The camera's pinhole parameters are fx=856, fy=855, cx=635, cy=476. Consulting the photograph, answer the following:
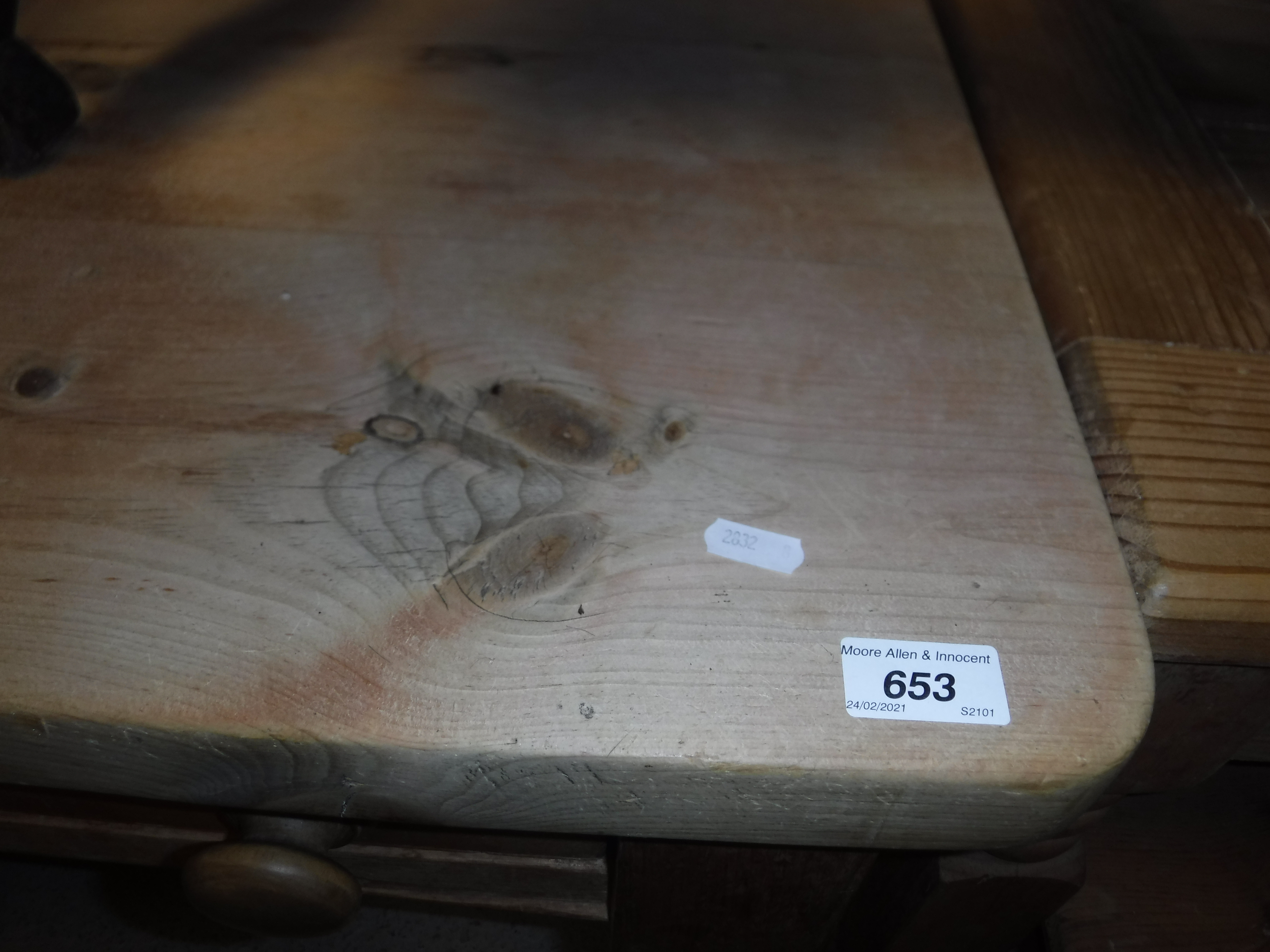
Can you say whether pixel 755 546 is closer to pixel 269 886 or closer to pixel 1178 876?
pixel 269 886

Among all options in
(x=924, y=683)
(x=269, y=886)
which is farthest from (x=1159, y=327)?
(x=269, y=886)

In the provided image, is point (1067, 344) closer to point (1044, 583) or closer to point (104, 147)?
point (1044, 583)

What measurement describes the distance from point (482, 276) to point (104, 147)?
0.27 m

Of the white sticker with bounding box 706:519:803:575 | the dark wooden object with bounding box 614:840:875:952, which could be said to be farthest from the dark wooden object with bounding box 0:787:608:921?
the white sticker with bounding box 706:519:803:575

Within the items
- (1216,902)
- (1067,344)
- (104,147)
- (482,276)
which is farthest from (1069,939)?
(104,147)

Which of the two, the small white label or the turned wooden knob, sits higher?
the small white label

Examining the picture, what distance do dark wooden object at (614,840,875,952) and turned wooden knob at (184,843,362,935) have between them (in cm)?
15

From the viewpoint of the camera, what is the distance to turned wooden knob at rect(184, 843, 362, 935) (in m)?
0.40

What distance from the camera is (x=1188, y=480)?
40 centimetres

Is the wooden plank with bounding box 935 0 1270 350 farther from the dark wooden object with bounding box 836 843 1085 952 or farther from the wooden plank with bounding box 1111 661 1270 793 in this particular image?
the dark wooden object with bounding box 836 843 1085 952

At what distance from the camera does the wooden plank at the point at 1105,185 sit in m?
0.49

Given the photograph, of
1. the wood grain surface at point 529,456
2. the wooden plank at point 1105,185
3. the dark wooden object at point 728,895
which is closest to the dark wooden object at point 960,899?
the dark wooden object at point 728,895

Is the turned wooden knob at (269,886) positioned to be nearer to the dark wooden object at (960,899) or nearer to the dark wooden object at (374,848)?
the dark wooden object at (374,848)

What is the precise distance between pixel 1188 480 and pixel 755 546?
215 millimetres
